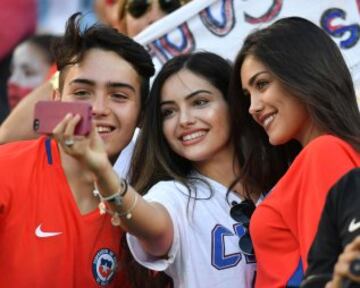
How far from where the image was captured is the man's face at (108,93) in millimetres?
3605

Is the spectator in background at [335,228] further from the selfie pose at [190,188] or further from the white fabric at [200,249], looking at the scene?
the white fabric at [200,249]

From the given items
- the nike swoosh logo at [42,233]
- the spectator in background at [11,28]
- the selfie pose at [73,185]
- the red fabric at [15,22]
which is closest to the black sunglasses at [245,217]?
the selfie pose at [73,185]

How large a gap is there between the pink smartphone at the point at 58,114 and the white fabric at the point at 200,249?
787mm


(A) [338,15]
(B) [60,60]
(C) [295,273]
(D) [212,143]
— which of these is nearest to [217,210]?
(D) [212,143]

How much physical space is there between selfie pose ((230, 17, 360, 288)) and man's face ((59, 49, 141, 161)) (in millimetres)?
392

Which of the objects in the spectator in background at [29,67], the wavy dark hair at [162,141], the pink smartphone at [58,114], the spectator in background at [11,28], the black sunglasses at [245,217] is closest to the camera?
the pink smartphone at [58,114]

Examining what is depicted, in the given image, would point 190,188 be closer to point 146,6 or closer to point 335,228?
point 335,228

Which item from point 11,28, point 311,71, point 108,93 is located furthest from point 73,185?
point 11,28

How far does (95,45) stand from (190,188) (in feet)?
2.15

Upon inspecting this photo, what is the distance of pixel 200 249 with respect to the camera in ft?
11.3

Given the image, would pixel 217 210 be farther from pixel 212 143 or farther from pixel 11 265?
pixel 11 265

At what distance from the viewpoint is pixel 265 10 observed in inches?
170

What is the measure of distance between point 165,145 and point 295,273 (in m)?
0.95

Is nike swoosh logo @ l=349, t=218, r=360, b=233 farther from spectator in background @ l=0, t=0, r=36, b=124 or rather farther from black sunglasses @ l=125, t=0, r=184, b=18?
spectator in background @ l=0, t=0, r=36, b=124
